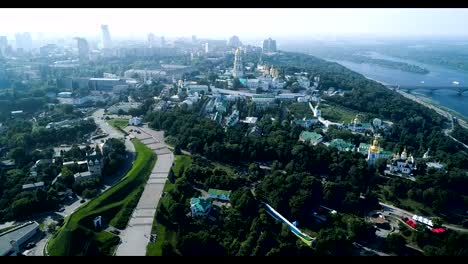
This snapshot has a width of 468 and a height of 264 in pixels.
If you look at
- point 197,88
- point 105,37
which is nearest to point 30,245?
point 197,88

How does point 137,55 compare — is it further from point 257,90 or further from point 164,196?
point 164,196

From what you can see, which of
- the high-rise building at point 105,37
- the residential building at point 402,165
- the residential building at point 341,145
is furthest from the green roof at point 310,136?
the high-rise building at point 105,37

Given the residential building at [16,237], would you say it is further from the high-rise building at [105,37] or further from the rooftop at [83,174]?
the high-rise building at [105,37]

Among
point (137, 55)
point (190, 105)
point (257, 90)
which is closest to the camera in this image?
point (190, 105)
